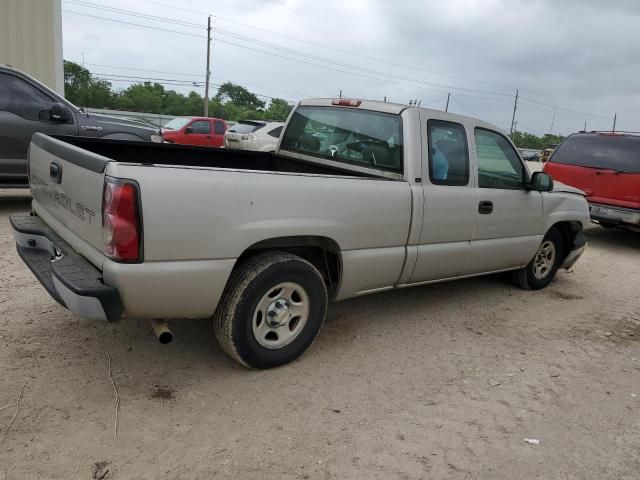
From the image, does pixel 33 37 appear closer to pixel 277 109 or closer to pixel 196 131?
pixel 196 131

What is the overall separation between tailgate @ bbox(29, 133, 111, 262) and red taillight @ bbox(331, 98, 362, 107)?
2.25 m

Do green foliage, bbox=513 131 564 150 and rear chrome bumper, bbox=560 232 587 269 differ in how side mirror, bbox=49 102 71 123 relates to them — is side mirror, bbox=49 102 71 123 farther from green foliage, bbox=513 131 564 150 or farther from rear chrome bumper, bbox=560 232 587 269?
green foliage, bbox=513 131 564 150

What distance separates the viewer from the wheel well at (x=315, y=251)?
3.22 meters

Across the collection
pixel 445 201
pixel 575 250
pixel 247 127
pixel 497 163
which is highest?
pixel 247 127

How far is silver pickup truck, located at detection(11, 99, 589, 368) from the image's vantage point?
2.68 m

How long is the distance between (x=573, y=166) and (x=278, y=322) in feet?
24.4

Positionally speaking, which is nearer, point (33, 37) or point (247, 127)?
point (33, 37)

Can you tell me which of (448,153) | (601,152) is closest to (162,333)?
(448,153)

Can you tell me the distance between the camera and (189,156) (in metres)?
4.66

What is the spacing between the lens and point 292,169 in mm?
4703

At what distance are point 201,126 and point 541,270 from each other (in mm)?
14509

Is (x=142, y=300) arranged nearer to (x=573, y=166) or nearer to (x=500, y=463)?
(x=500, y=463)

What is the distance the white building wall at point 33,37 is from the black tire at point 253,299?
12089 millimetres

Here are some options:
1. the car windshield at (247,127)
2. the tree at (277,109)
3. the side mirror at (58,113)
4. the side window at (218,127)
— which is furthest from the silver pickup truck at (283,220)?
the tree at (277,109)
